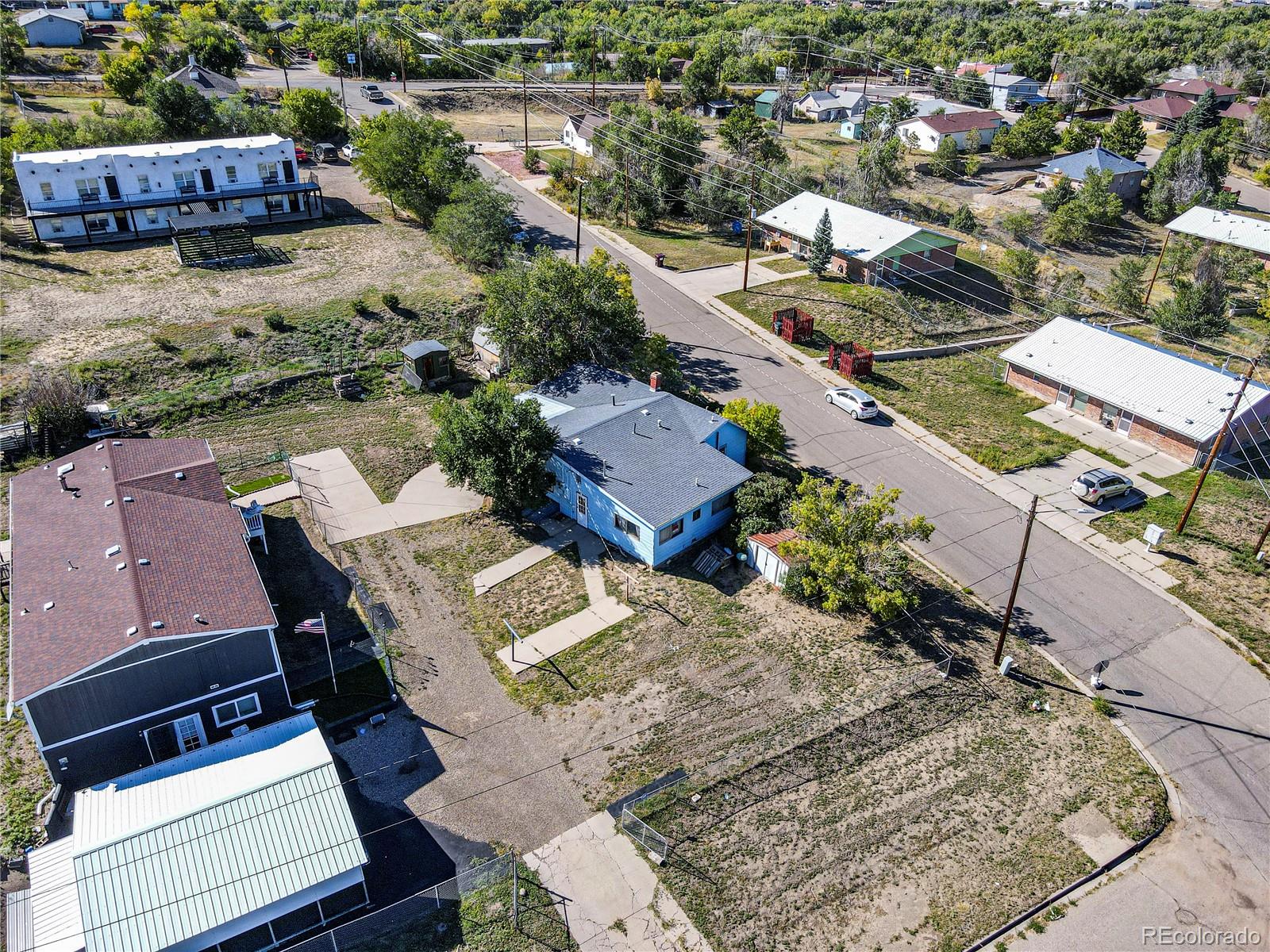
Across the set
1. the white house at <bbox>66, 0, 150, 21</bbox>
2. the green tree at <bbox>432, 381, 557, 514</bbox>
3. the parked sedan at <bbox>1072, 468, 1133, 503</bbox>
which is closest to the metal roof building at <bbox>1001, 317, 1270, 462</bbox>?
the parked sedan at <bbox>1072, 468, 1133, 503</bbox>

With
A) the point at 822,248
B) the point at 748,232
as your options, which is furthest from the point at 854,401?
the point at 748,232

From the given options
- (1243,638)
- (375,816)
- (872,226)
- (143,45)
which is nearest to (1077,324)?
(872,226)

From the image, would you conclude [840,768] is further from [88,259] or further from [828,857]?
[88,259]

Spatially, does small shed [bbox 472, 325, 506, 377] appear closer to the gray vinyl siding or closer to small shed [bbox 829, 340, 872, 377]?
small shed [bbox 829, 340, 872, 377]

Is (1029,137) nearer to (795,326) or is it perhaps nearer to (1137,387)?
(795,326)

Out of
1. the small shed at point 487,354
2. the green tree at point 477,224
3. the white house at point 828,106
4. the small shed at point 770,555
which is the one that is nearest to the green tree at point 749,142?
the green tree at point 477,224

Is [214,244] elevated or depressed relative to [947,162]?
depressed
